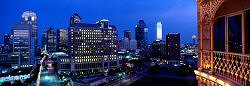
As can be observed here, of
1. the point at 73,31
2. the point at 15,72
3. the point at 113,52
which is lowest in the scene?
the point at 15,72

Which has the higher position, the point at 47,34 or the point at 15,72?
the point at 47,34

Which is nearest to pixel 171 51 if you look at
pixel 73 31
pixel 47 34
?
pixel 73 31

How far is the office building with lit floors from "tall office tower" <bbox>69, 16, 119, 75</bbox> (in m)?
42.7

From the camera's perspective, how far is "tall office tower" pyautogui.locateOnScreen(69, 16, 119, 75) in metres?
47.4

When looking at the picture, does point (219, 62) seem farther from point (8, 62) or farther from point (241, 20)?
point (8, 62)

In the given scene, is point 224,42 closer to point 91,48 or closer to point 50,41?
point 91,48

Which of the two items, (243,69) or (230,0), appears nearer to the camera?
(243,69)

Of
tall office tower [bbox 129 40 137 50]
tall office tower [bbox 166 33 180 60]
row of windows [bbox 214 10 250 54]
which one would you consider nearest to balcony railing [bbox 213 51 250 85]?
row of windows [bbox 214 10 250 54]

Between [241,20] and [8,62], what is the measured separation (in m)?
56.9

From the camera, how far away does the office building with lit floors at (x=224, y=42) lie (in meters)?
3.92

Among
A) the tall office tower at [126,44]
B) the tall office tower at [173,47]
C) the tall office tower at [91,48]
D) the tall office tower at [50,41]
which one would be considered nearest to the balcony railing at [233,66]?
the tall office tower at [91,48]

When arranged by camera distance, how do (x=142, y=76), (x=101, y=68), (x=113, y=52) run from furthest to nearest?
(x=113, y=52)
(x=101, y=68)
(x=142, y=76)

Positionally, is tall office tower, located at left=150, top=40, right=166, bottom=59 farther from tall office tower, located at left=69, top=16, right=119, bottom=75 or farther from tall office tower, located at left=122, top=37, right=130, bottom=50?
tall office tower, located at left=122, top=37, right=130, bottom=50

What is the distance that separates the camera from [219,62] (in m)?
4.57
